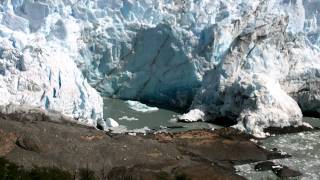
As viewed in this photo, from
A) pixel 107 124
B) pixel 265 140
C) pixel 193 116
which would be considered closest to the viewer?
pixel 265 140

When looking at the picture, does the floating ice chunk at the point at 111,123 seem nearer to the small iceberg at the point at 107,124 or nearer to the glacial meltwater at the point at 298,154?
the small iceberg at the point at 107,124

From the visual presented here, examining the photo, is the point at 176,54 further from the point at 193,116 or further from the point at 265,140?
the point at 265,140

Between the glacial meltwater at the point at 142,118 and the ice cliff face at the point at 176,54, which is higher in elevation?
the ice cliff face at the point at 176,54

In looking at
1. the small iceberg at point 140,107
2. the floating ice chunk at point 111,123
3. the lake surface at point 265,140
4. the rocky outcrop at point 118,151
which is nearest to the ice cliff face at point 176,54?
the floating ice chunk at point 111,123

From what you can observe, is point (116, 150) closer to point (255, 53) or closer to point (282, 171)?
point (282, 171)

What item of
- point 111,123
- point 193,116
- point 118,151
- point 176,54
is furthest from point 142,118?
point 118,151

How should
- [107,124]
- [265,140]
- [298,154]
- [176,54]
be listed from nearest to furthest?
[298,154], [265,140], [107,124], [176,54]

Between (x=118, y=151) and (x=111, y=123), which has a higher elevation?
(x=111, y=123)
